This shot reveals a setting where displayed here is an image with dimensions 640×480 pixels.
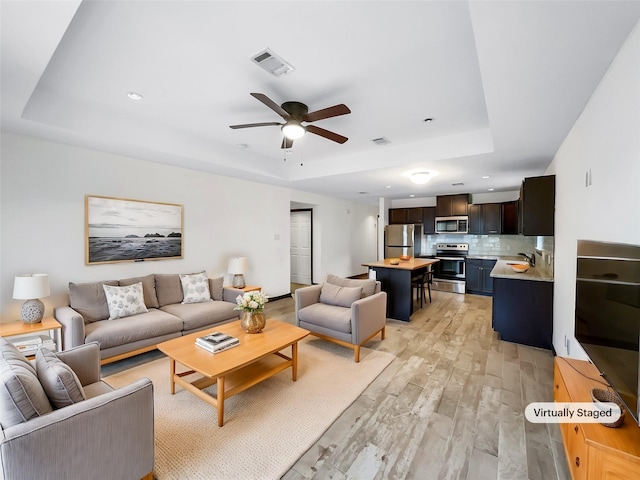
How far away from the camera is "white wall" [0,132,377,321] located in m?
3.02

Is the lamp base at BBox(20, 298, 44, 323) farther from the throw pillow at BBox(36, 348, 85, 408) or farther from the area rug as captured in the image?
the throw pillow at BBox(36, 348, 85, 408)

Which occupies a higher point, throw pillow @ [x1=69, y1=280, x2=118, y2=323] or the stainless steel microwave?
the stainless steel microwave

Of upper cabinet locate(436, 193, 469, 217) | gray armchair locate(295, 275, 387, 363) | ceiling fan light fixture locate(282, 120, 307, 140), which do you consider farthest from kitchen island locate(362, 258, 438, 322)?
upper cabinet locate(436, 193, 469, 217)

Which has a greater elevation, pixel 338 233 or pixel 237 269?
pixel 338 233

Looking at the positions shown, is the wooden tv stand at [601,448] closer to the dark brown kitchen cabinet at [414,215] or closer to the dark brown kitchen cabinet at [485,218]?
the dark brown kitchen cabinet at [485,218]

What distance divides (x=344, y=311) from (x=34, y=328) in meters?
3.20

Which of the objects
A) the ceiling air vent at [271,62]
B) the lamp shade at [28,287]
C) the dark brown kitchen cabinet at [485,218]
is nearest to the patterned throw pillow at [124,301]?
the lamp shade at [28,287]

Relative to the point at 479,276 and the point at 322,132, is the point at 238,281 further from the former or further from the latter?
the point at 479,276

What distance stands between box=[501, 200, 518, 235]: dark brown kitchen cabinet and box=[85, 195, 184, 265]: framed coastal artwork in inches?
273

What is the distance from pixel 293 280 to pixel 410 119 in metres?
5.95

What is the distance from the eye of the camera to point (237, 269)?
189 inches

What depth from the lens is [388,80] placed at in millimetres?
2449

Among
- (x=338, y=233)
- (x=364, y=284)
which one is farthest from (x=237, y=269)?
(x=338, y=233)

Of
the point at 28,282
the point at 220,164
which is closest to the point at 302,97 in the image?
the point at 220,164
